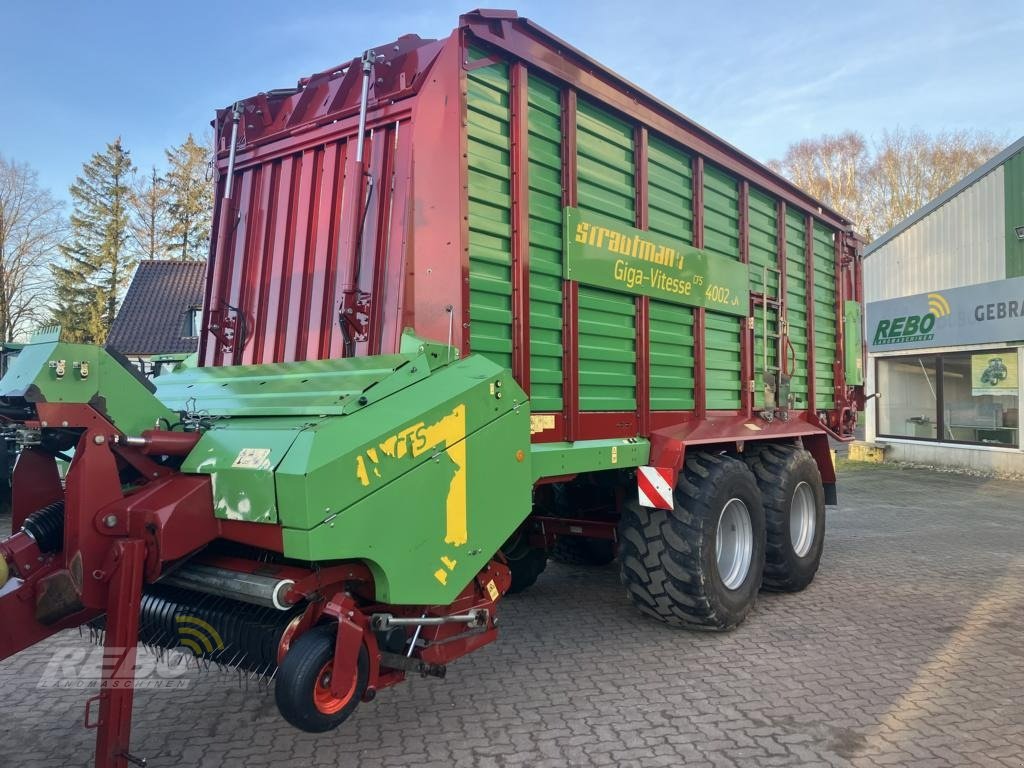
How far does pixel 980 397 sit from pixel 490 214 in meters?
14.0

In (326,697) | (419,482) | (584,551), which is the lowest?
(584,551)

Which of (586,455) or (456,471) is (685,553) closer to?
(586,455)

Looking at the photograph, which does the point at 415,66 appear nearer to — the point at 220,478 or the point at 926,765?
the point at 220,478

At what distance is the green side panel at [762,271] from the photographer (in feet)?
19.1

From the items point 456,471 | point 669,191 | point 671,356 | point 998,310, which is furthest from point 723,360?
point 998,310

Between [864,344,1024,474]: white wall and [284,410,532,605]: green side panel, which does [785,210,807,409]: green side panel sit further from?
[864,344,1024,474]: white wall

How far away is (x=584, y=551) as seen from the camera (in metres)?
6.61

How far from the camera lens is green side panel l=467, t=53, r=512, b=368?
347 cm

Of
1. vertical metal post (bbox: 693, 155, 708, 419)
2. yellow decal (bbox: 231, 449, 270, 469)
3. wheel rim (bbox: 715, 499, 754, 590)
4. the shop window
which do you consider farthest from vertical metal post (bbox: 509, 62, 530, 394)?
the shop window

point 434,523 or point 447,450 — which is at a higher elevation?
point 447,450

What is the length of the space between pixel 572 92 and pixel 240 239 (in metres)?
2.12

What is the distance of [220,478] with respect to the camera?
2680 mm

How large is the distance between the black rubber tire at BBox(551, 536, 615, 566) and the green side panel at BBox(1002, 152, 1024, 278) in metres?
11.0

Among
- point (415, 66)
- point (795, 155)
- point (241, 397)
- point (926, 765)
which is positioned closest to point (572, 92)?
point (415, 66)
